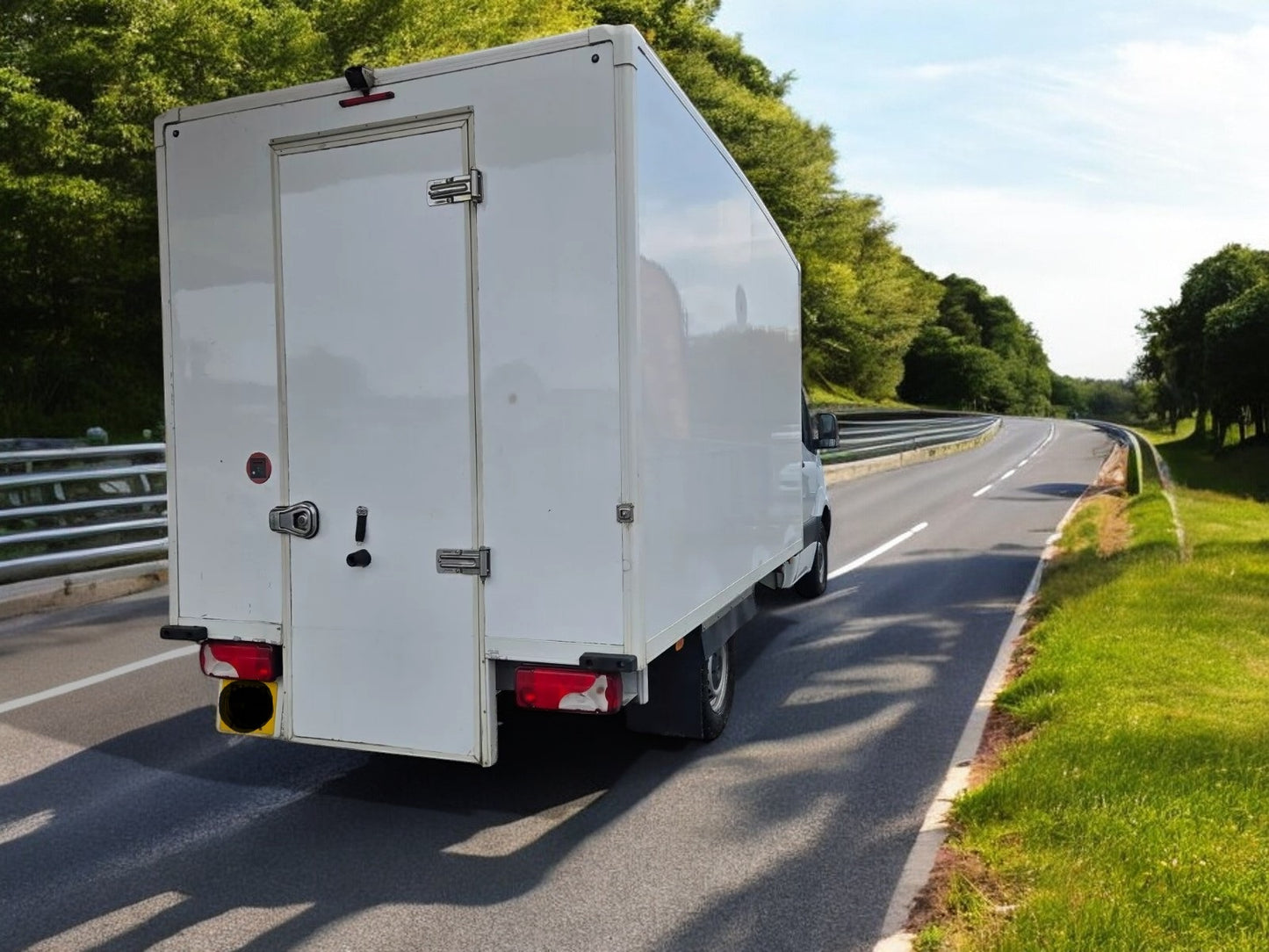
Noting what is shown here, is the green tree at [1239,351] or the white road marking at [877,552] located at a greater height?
the green tree at [1239,351]

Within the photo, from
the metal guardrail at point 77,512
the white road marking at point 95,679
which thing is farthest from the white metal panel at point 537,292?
the metal guardrail at point 77,512

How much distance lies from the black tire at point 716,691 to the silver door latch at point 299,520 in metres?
2.10

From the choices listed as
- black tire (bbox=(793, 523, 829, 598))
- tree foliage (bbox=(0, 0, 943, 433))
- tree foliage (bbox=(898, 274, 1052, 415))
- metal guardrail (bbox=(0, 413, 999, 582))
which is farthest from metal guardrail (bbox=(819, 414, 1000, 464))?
tree foliage (bbox=(898, 274, 1052, 415))

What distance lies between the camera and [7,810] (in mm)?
4566

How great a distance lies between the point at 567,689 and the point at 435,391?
1333mm

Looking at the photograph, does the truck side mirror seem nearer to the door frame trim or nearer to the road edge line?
the road edge line

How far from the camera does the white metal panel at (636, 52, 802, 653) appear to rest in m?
4.09

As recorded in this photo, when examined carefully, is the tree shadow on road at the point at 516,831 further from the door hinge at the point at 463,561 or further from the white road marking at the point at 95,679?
the door hinge at the point at 463,561

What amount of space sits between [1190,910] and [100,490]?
492 inches

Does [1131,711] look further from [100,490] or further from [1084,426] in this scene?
[1084,426]

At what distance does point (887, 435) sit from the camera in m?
34.5

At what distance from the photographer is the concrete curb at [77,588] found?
29.6 ft

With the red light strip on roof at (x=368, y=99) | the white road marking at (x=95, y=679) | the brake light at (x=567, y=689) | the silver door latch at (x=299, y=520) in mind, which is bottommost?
the white road marking at (x=95, y=679)

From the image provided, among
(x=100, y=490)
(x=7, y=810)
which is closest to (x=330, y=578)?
(x=7, y=810)
